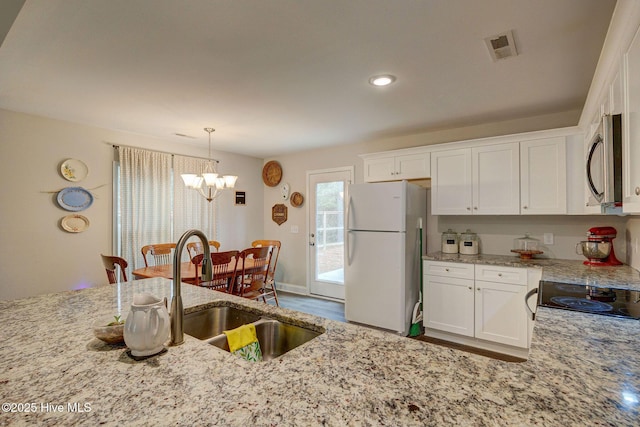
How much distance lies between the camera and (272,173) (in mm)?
5492

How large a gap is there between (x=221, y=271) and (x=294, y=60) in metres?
2.15

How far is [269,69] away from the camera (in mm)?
2258

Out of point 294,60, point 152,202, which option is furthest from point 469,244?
point 152,202

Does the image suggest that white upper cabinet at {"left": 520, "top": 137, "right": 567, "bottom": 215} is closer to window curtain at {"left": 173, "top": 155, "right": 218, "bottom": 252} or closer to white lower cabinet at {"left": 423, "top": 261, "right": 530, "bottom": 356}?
white lower cabinet at {"left": 423, "top": 261, "right": 530, "bottom": 356}

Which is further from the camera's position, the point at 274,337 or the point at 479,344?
the point at 479,344

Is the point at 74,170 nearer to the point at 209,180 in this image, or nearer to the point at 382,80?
the point at 209,180

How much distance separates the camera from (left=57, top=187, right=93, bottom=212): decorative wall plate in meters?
3.36

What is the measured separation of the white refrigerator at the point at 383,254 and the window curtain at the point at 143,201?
8.10 feet

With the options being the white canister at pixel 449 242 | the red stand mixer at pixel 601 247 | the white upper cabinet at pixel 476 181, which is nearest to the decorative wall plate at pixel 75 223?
the white upper cabinet at pixel 476 181

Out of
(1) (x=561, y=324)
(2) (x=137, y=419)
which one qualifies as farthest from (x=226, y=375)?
(1) (x=561, y=324)

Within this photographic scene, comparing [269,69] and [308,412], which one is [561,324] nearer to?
[308,412]

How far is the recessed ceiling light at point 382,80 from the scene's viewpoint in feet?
7.77

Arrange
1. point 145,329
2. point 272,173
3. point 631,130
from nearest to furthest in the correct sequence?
point 145,329
point 631,130
point 272,173

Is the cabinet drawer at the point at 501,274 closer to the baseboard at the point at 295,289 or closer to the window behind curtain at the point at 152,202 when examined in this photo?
the baseboard at the point at 295,289
